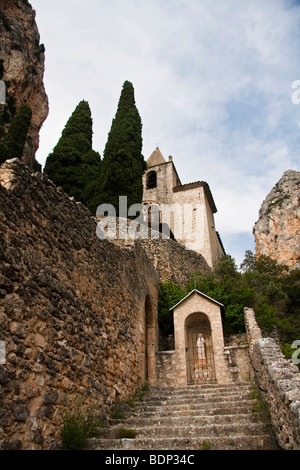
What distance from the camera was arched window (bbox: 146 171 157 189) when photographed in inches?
1368

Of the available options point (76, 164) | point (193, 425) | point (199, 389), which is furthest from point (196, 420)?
point (76, 164)

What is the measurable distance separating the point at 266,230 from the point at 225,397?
1434 inches

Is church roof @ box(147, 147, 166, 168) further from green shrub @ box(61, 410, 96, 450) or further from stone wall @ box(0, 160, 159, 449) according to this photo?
green shrub @ box(61, 410, 96, 450)

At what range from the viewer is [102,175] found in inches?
752

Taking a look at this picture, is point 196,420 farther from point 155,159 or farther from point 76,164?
point 155,159

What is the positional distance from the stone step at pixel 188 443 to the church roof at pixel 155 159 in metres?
32.9

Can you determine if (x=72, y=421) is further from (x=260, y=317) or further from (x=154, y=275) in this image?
(x=260, y=317)

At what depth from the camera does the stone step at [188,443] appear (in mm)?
4156

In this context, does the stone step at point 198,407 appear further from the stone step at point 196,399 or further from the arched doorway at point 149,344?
the arched doorway at point 149,344

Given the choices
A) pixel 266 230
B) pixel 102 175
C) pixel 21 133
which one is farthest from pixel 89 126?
pixel 266 230

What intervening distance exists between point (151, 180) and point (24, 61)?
55.3ft

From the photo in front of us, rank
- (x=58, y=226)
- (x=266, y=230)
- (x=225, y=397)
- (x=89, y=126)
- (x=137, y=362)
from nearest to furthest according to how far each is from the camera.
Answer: (x=58, y=226)
(x=225, y=397)
(x=137, y=362)
(x=89, y=126)
(x=266, y=230)

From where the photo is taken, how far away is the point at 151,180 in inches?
1391

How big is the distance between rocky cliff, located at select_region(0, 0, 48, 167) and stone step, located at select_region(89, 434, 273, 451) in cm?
1756
